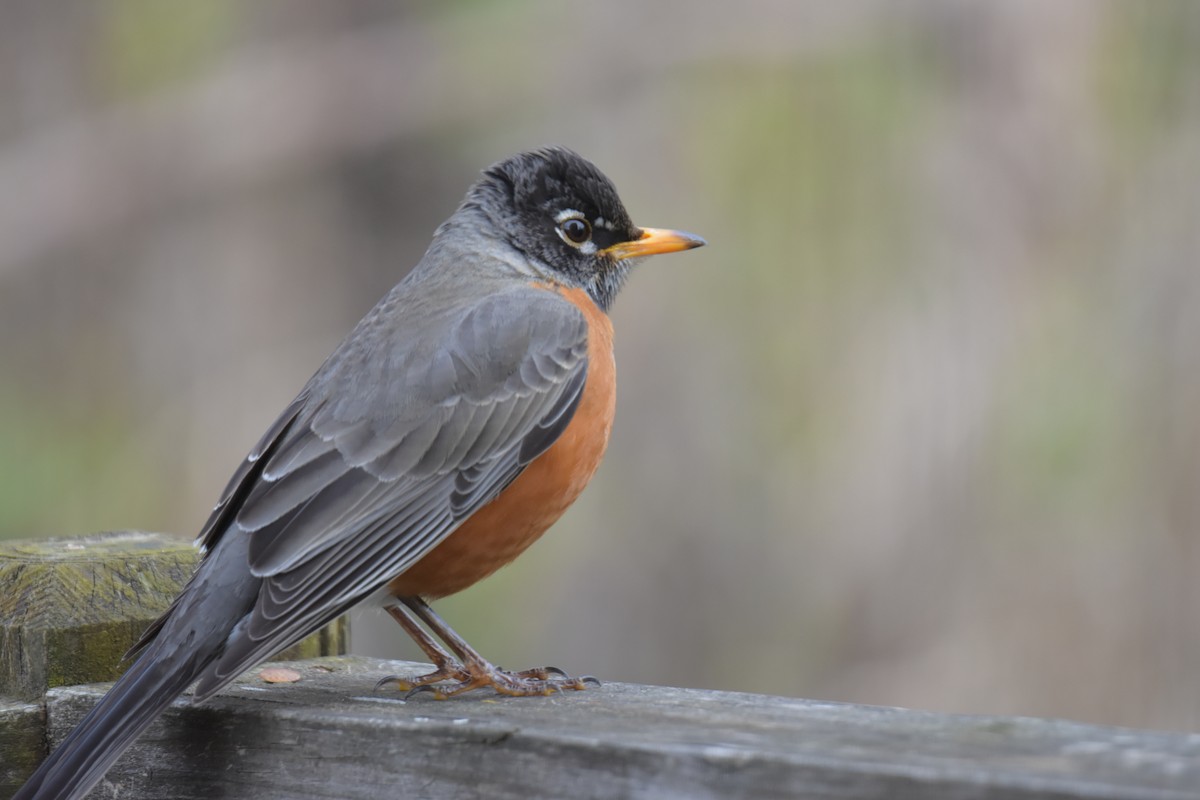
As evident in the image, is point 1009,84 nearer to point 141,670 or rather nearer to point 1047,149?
point 1047,149

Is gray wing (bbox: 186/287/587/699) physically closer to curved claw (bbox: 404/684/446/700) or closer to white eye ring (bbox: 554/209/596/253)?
curved claw (bbox: 404/684/446/700)

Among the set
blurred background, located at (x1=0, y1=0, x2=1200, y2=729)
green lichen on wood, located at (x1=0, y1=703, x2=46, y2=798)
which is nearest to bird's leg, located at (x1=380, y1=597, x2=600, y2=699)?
green lichen on wood, located at (x1=0, y1=703, x2=46, y2=798)

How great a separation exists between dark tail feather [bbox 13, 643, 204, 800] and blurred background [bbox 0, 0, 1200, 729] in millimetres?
4799

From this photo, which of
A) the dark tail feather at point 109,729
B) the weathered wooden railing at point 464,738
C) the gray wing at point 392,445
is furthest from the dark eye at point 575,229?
the dark tail feather at point 109,729

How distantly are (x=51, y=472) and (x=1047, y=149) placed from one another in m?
5.38

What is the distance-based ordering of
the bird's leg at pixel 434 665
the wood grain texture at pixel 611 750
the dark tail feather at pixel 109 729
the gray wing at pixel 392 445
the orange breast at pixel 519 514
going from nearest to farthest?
the wood grain texture at pixel 611 750
the dark tail feather at pixel 109 729
the bird's leg at pixel 434 665
the gray wing at pixel 392 445
the orange breast at pixel 519 514

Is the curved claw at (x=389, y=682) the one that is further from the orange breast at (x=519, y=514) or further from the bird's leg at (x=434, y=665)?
the orange breast at (x=519, y=514)

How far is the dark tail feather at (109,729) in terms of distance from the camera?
2.20m

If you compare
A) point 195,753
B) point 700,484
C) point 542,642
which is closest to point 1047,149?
point 700,484

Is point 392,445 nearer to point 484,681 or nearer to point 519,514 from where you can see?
point 519,514

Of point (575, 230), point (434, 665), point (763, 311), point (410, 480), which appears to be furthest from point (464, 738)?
point (763, 311)

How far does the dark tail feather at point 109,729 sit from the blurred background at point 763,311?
4799mm

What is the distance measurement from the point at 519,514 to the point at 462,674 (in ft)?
1.23

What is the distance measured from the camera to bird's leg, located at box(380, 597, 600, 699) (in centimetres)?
278
